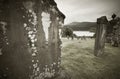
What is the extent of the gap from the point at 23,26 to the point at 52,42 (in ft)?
3.74

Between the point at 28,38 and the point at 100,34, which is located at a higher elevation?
the point at 100,34

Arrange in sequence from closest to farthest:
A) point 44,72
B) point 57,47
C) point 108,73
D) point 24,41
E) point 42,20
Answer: point 24,41
point 42,20
point 44,72
point 57,47
point 108,73

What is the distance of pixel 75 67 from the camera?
454 centimetres

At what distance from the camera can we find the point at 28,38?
258cm

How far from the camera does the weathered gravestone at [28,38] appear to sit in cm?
230

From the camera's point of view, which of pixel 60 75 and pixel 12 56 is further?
pixel 60 75

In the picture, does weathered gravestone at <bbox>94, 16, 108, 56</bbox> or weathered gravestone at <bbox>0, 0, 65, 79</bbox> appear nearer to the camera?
weathered gravestone at <bbox>0, 0, 65, 79</bbox>

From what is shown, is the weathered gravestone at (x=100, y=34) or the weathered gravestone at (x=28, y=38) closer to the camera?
the weathered gravestone at (x=28, y=38)

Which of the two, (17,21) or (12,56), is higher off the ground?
(17,21)

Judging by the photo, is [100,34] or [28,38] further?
[100,34]

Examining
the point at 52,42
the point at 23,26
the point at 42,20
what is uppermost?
the point at 42,20

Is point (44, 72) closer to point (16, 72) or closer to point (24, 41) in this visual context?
point (16, 72)

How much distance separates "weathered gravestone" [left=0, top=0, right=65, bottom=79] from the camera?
2.30 metres

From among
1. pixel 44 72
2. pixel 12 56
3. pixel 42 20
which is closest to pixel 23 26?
pixel 42 20
